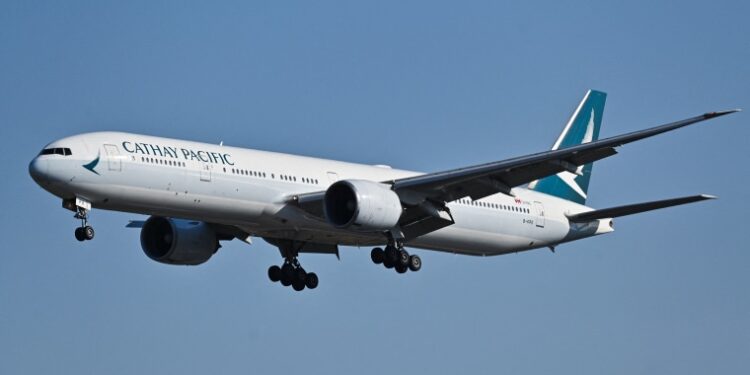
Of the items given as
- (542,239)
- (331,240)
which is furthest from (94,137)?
(542,239)

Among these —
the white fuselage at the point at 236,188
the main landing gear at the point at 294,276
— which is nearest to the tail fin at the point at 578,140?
the white fuselage at the point at 236,188

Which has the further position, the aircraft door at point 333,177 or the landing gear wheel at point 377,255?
the landing gear wheel at point 377,255

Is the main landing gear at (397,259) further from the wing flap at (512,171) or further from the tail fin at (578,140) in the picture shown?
the tail fin at (578,140)

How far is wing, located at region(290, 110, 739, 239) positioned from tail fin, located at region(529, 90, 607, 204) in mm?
7958

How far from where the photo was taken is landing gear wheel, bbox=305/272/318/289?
58344 mm

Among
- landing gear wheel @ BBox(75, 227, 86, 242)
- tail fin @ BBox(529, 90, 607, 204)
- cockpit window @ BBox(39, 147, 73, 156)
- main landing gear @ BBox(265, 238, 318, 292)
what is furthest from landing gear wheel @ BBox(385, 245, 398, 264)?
cockpit window @ BBox(39, 147, 73, 156)

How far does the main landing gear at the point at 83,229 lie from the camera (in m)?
48.4

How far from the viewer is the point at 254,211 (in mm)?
51469

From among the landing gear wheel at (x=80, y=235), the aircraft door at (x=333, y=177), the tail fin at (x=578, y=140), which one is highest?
the tail fin at (x=578, y=140)

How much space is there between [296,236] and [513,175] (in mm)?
7987

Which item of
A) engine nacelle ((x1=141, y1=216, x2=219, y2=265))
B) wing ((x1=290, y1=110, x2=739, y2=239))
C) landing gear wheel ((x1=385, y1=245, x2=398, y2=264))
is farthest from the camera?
engine nacelle ((x1=141, y1=216, x2=219, y2=265))

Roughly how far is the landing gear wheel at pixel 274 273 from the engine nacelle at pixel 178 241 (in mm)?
2459

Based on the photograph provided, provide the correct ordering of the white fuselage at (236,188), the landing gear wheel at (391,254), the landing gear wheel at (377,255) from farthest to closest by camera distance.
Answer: the landing gear wheel at (377,255) < the landing gear wheel at (391,254) < the white fuselage at (236,188)

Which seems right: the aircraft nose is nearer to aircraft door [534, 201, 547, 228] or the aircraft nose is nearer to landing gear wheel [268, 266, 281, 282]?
landing gear wheel [268, 266, 281, 282]
